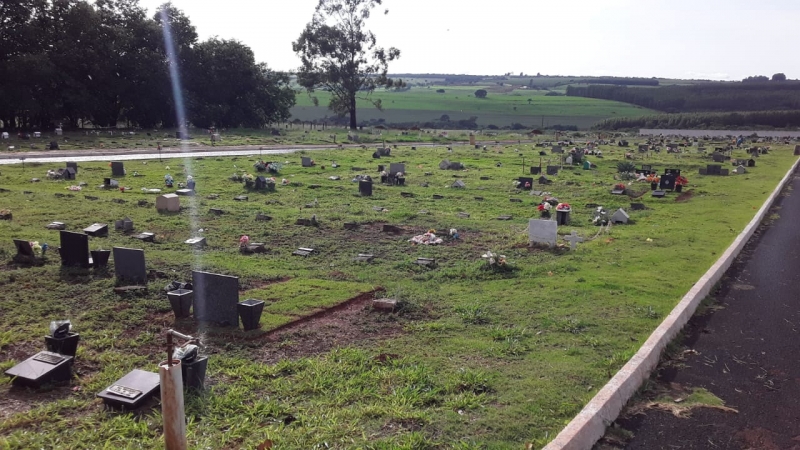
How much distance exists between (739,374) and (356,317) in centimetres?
476

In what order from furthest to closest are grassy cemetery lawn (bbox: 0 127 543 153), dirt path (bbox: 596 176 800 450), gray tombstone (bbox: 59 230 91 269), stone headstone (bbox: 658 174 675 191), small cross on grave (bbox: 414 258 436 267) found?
grassy cemetery lawn (bbox: 0 127 543 153), stone headstone (bbox: 658 174 675 191), small cross on grave (bbox: 414 258 436 267), gray tombstone (bbox: 59 230 91 269), dirt path (bbox: 596 176 800 450)

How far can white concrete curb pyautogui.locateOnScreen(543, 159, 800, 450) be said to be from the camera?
16.5 ft

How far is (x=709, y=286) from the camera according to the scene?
9.79 meters

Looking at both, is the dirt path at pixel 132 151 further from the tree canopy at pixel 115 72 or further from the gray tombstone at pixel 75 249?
the gray tombstone at pixel 75 249

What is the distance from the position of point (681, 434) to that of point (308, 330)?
454 cm

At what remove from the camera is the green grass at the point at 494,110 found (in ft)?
308

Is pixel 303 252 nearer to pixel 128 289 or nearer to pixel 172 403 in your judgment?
pixel 128 289

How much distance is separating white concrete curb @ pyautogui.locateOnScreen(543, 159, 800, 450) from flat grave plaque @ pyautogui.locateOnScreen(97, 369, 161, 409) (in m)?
3.77

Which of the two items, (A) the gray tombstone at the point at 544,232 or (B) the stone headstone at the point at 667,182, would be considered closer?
(A) the gray tombstone at the point at 544,232

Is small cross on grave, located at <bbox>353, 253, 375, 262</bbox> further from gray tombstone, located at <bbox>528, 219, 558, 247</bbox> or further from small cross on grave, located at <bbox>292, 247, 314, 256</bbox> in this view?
gray tombstone, located at <bbox>528, 219, 558, 247</bbox>

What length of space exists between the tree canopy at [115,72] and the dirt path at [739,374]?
4216 cm

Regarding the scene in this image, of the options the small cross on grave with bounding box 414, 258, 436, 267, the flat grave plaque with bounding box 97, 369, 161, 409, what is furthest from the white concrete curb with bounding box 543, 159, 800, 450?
the small cross on grave with bounding box 414, 258, 436, 267

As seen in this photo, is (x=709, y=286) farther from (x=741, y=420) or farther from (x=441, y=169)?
(x=441, y=169)

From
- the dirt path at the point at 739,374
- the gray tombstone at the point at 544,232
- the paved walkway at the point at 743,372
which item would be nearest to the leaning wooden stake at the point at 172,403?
the dirt path at the point at 739,374
